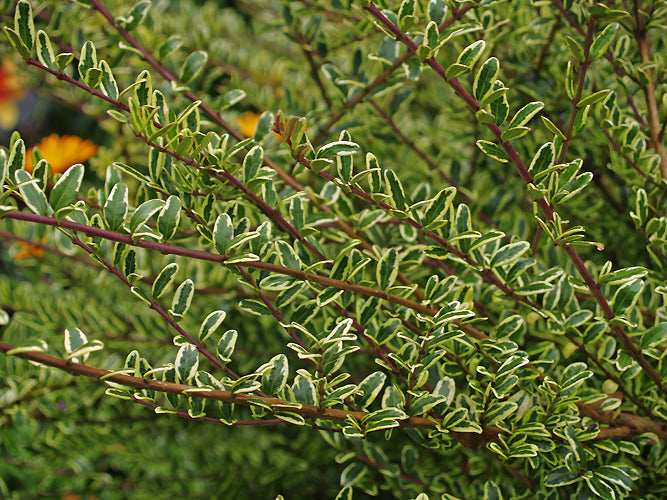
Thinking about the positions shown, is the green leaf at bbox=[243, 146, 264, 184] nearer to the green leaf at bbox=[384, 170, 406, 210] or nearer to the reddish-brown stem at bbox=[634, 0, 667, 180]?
the green leaf at bbox=[384, 170, 406, 210]

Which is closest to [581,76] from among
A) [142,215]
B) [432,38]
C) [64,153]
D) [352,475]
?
[432,38]

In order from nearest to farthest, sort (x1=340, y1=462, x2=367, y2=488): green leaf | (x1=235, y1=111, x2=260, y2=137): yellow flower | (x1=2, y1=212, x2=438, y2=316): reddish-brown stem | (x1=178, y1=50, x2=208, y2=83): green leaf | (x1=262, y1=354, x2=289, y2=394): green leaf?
(x1=2, y1=212, x2=438, y2=316): reddish-brown stem
(x1=262, y1=354, x2=289, y2=394): green leaf
(x1=340, y1=462, x2=367, y2=488): green leaf
(x1=178, y1=50, x2=208, y2=83): green leaf
(x1=235, y1=111, x2=260, y2=137): yellow flower

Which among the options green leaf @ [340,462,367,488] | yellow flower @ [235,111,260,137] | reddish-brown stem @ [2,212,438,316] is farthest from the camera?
yellow flower @ [235,111,260,137]

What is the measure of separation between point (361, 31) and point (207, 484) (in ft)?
3.04

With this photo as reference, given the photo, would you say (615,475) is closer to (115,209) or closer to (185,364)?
(185,364)

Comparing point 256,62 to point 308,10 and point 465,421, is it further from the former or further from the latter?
point 465,421

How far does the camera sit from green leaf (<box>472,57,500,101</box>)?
594mm

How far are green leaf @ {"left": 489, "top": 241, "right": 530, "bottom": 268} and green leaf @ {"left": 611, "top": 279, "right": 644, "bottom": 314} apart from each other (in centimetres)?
12

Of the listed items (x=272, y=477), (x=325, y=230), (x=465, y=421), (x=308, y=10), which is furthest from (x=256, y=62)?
(x=465, y=421)

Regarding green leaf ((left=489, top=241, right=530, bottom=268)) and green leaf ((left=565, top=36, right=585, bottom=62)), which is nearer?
green leaf ((left=565, top=36, right=585, bottom=62))

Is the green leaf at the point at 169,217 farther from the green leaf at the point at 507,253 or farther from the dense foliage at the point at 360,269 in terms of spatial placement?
the green leaf at the point at 507,253

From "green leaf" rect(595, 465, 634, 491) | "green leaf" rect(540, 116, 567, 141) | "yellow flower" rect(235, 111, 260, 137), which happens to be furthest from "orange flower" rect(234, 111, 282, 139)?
"green leaf" rect(595, 465, 634, 491)

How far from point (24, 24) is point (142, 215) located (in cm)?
26

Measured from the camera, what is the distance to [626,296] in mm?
650
